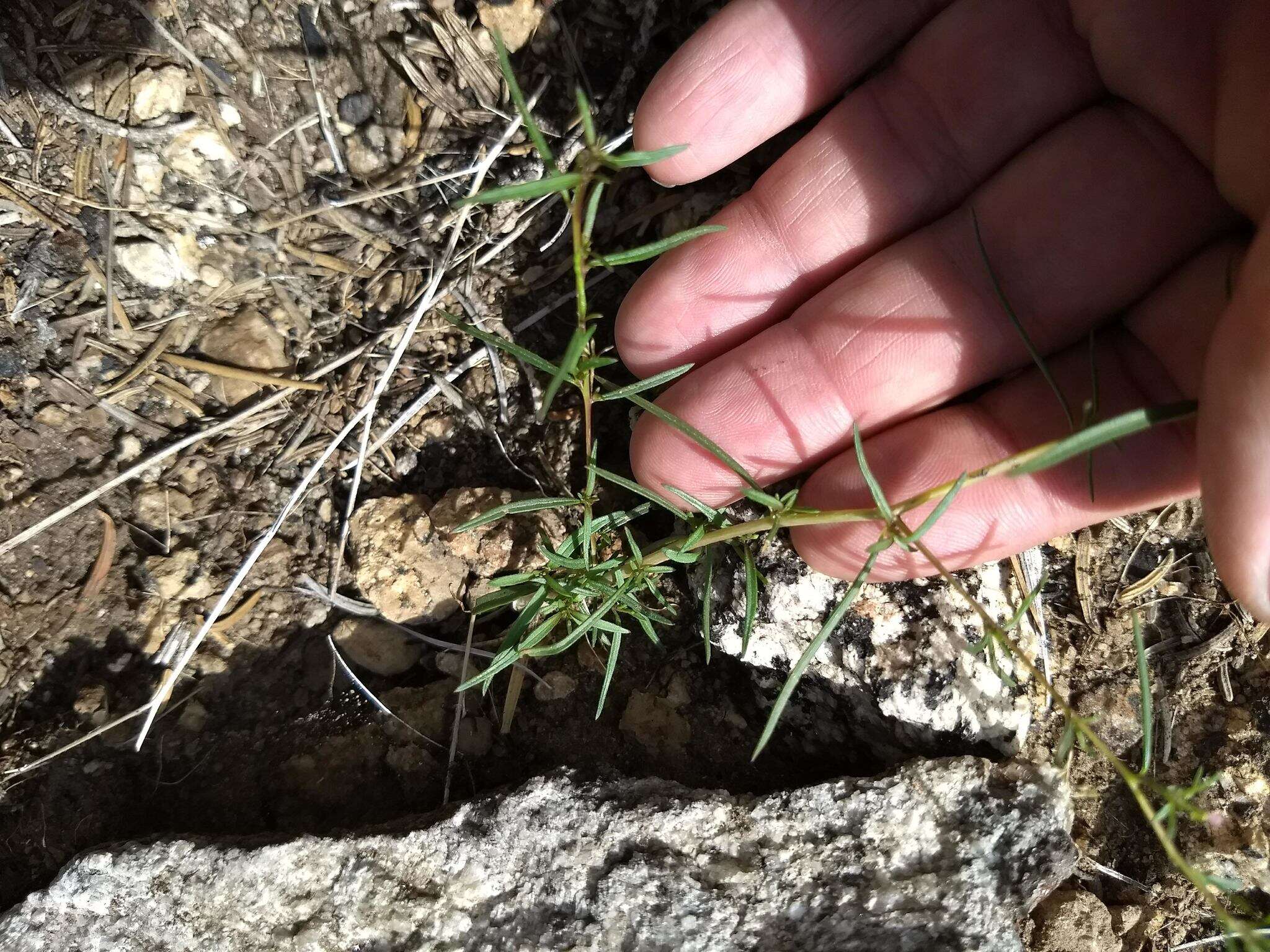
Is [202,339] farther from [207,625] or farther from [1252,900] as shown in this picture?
[1252,900]

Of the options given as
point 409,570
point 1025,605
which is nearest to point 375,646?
point 409,570

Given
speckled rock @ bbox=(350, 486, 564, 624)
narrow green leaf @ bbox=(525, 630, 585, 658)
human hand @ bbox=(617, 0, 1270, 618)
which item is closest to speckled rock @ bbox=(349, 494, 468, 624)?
speckled rock @ bbox=(350, 486, 564, 624)

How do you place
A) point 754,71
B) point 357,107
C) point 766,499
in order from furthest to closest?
point 357,107 → point 754,71 → point 766,499

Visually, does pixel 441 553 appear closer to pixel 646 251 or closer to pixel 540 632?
pixel 540 632

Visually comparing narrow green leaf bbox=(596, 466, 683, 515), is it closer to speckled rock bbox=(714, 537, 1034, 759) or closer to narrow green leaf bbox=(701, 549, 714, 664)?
narrow green leaf bbox=(701, 549, 714, 664)

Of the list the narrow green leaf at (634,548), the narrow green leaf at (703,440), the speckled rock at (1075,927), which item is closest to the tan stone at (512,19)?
→ the narrow green leaf at (703,440)

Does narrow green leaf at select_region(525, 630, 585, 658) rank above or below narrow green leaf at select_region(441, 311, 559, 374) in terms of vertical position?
below

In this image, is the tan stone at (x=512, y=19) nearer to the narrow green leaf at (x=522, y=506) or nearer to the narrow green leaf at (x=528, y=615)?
the narrow green leaf at (x=522, y=506)
